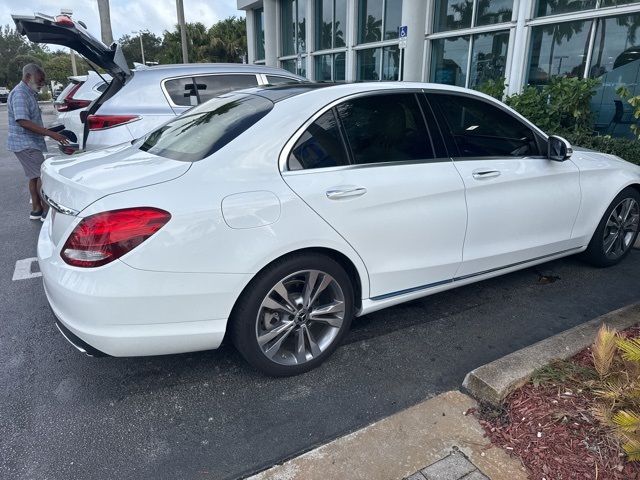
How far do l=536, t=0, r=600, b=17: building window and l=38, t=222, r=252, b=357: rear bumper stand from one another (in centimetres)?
838

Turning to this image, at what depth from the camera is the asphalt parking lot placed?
2.23m

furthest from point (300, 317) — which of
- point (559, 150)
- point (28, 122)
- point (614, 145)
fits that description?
point (614, 145)

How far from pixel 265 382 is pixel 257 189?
3.78 ft

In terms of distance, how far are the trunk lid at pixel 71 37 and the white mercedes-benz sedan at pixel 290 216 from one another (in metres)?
2.39

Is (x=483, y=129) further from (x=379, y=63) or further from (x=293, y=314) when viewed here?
(x=379, y=63)

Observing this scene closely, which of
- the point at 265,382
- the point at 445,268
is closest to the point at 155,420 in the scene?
the point at 265,382

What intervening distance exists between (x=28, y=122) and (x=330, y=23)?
1189 cm

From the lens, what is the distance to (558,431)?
2.22 metres

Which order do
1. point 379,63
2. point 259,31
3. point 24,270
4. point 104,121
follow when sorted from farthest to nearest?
point 259,31 < point 379,63 < point 104,121 < point 24,270

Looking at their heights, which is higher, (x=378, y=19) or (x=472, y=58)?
(x=378, y=19)

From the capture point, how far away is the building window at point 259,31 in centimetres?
2050

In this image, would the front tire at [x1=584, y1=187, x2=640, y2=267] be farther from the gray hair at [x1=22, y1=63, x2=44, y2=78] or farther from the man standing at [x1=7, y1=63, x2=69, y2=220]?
the gray hair at [x1=22, y1=63, x2=44, y2=78]

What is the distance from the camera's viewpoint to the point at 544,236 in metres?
3.69

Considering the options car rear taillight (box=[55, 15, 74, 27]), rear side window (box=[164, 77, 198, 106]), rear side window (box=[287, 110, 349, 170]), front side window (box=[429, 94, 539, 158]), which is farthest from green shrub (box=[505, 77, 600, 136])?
car rear taillight (box=[55, 15, 74, 27])
